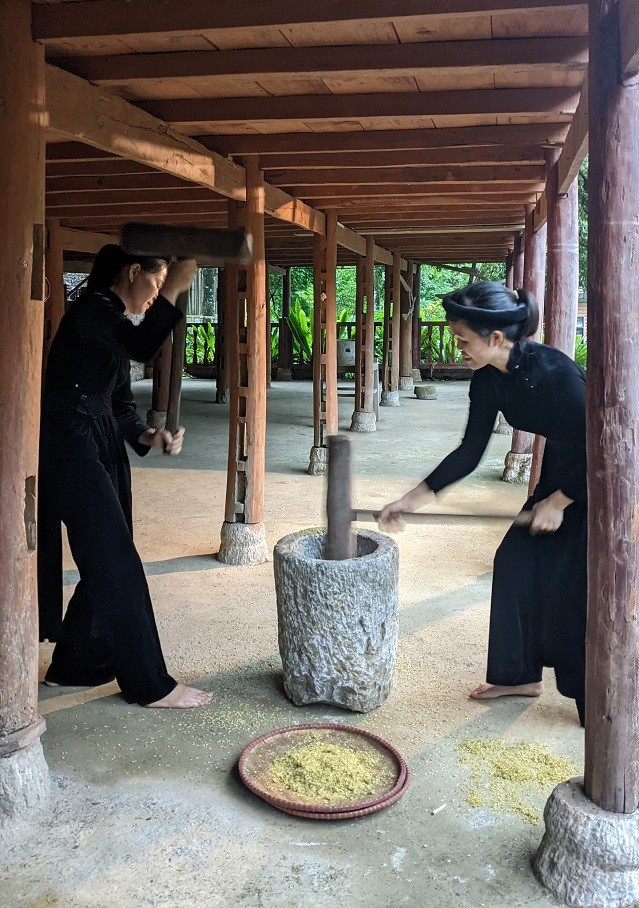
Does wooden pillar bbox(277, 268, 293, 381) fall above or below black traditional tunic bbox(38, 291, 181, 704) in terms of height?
above

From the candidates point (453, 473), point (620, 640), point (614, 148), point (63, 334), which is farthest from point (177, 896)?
point (614, 148)

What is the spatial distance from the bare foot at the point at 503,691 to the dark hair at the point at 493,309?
161cm

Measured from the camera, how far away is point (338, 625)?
3604mm

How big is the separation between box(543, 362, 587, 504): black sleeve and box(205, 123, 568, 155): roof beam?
2298mm

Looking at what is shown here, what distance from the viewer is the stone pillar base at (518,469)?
345 inches

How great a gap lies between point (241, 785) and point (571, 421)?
6.07 ft

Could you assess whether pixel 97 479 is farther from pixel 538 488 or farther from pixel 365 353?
pixel 365 353

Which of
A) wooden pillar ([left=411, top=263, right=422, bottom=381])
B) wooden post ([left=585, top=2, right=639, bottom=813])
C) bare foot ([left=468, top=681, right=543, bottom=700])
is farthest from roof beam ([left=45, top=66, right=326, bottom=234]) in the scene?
wooden pillar ([left=411, top=263, right=422, bottom=381])

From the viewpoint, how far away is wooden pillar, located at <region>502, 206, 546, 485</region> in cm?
854

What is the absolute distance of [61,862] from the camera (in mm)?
2723

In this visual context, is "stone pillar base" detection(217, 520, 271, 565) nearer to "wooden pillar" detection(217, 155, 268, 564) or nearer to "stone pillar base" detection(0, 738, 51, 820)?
"wooden pillar" detection(217, 155, 268, 564)

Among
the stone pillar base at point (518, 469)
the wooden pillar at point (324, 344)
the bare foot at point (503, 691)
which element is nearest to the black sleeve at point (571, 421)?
the bare foot at point (503, 691)

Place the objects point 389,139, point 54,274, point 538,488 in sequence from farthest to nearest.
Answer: point 54,274 → point 389,139 → point 538,488

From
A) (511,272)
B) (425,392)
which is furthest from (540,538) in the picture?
(425,392)
